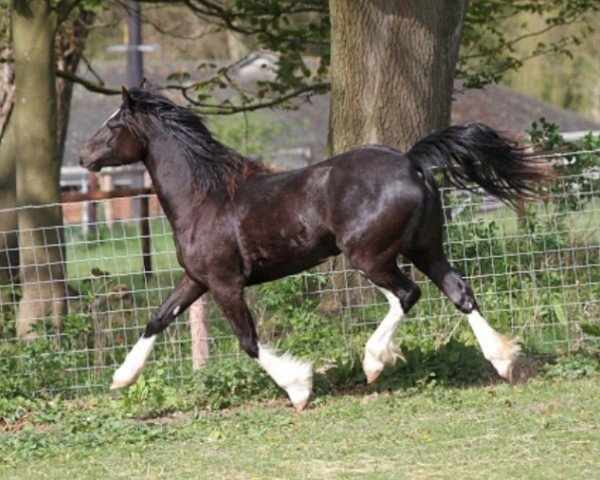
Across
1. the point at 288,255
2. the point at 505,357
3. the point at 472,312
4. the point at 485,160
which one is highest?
the point at 485,160

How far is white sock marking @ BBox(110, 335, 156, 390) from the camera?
329 inches

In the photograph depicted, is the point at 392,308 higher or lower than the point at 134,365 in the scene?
higher

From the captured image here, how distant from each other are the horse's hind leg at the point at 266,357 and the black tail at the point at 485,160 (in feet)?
4.76

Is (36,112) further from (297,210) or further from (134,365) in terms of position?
(297,210)

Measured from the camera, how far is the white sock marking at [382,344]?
8023 mm

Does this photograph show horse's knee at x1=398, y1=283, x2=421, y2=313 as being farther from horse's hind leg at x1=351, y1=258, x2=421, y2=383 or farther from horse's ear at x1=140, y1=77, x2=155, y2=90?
horse's ear at x1=140, y1=77, x2=155, y2=90

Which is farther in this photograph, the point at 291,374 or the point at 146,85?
the point at 146,85

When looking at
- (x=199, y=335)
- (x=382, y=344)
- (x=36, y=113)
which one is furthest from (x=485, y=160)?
(x=36, y=113)

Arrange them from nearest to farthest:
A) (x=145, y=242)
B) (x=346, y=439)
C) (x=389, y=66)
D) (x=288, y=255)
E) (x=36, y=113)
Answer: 1. (x=346, y=439)
2. (x=288, y=255)
3. (x=389, y=66)
4. (x=36, y=113)
5. (x=145, y=242)

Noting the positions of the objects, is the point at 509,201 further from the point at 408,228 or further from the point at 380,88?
the point at 380,88

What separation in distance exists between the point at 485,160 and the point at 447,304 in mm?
1571

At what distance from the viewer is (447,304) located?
9422 mm

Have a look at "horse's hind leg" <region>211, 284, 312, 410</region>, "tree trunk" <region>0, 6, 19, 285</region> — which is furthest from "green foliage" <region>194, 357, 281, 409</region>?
"tree trunk" <region>0, 6, 19, 285</region>

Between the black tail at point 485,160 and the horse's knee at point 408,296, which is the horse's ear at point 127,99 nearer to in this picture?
the black tail at point 485,160
